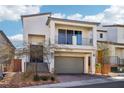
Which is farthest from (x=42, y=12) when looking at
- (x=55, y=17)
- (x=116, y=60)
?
(x=116, y=60)

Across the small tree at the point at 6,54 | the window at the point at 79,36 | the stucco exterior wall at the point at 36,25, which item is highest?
the stucco exterior wall at the point at 36,25

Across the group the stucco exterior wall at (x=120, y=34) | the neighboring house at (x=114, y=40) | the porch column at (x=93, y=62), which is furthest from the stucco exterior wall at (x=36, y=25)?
the stucco exterior wall at (x=120, y=34)

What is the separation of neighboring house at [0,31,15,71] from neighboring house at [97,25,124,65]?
996 cm

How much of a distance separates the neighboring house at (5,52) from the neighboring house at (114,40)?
392 inches

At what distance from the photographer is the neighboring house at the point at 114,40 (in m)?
30.1

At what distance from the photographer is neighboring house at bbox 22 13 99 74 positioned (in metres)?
24.0

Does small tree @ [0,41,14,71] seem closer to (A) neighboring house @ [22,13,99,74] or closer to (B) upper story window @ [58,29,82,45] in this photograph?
(A) neighboring house @ [22,13,99,74]

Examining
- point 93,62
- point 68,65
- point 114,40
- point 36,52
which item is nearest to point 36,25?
point 68,65

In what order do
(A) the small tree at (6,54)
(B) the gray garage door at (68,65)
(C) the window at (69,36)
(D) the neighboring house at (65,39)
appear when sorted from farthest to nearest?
(B) the gray garage door at (68,65)
(C) the window at (69,36)
(D) the neighboring house at (65,39)
(A) the small tree at (6,54)

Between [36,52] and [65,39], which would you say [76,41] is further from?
[36,52]

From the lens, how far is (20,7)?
22.4 meters

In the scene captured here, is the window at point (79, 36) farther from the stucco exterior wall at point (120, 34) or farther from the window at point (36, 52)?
the stucco exterior wall at point (120, 34)

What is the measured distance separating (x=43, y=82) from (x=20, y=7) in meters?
7.01

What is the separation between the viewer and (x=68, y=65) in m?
26.2
